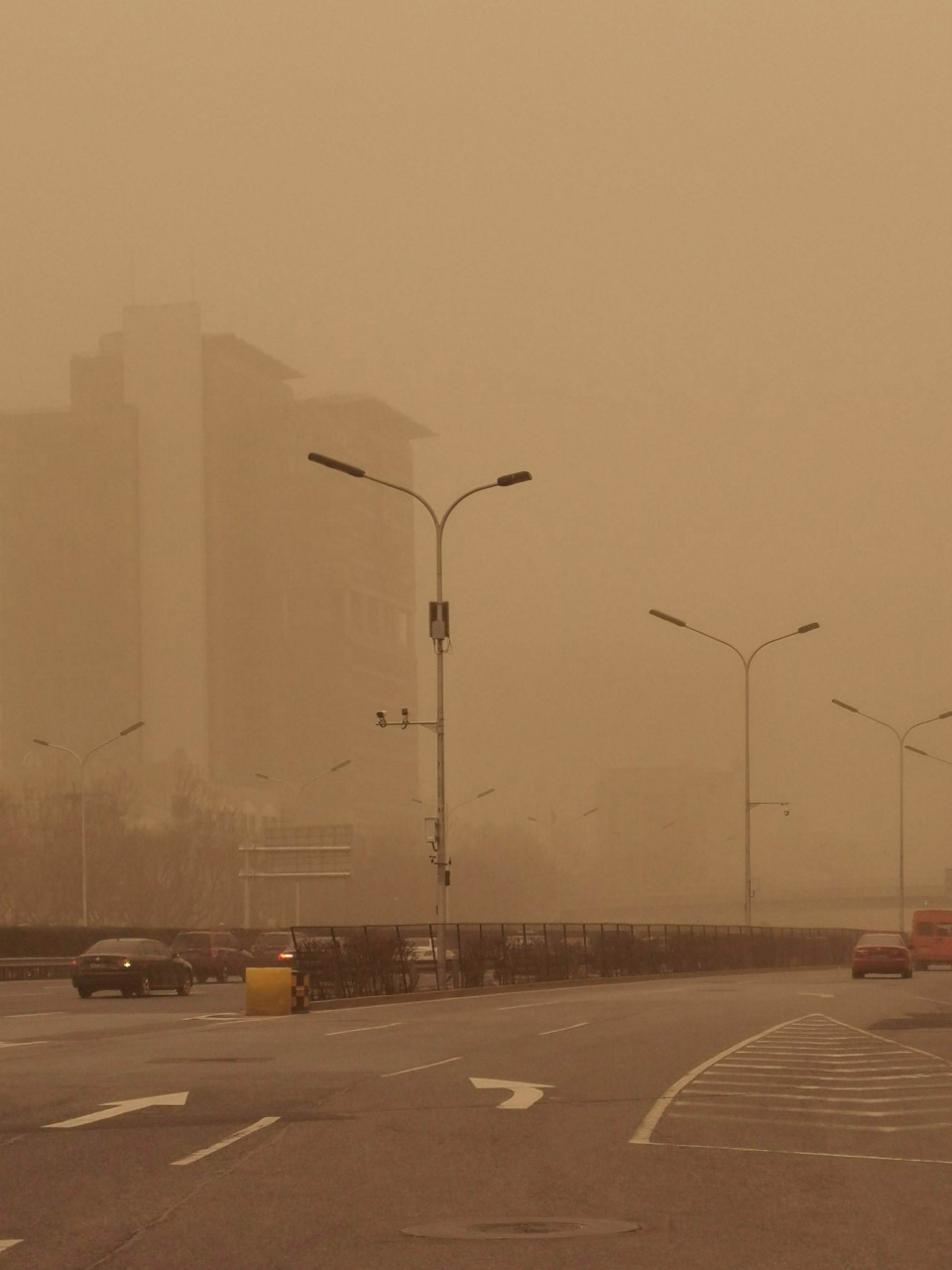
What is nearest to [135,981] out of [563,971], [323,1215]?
[563,971]

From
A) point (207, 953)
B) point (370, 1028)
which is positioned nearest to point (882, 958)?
point (207, 953)

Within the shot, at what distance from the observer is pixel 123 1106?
15172 millimetres

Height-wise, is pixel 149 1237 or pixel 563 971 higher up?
pixel 149 1237

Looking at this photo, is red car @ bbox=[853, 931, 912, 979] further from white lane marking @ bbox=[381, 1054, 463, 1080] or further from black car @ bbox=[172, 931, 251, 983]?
white lane marking @ bbox=[381, 1054, 463, 1080]

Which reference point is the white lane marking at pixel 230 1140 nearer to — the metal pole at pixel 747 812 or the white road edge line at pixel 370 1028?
the white road edge line at pixel 370 1028

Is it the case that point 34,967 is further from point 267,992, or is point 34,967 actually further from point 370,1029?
point 370,1029

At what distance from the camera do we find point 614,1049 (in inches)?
872

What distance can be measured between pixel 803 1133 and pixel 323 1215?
15.8 ft

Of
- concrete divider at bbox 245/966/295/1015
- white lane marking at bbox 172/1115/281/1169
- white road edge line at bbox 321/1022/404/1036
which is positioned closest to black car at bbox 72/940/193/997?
concrete divider at bbox 245/966/295/1015

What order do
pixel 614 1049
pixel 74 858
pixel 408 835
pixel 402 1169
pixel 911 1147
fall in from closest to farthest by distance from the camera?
pixel 402 1169 → pixel 911 1147 → pixel 614 1049 → pixel 74 858 → pixel 408 835

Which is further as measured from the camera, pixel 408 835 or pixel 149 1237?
pixel 408 835

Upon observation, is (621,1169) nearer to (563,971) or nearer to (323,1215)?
(323,1215)

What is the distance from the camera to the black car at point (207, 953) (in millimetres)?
58938

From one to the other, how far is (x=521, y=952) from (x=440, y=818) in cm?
1021
